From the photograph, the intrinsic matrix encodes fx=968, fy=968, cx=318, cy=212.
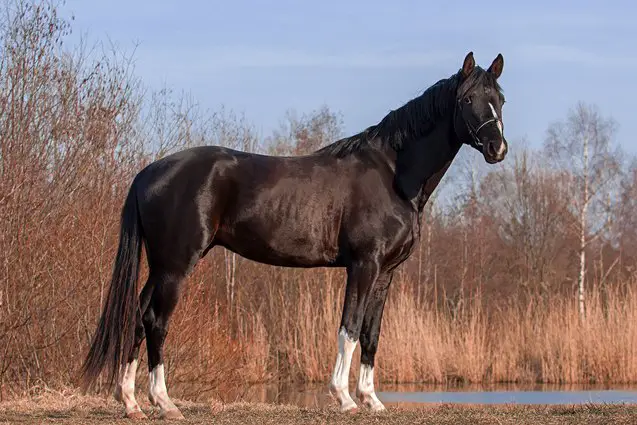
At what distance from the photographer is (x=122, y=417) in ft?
22.3

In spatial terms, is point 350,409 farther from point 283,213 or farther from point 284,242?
point 283,213

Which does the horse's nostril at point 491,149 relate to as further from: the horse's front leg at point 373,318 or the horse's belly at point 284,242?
the horse's belly at point 284,242

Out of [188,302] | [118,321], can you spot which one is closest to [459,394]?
[188,302]

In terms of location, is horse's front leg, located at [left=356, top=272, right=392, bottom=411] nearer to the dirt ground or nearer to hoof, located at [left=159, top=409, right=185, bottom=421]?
the dirt ground

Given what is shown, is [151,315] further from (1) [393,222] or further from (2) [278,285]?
(2) [278,285]

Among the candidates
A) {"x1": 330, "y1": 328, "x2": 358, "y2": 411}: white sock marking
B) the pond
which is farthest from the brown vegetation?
{"x1": 330, "y1": 328, "x2": 358, "y2": 411}: white sock marking

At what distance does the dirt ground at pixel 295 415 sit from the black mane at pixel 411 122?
6.59 ft

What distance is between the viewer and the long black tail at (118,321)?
6.70 meters

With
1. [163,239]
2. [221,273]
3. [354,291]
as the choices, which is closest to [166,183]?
[163,239]

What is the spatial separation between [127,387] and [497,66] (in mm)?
3708

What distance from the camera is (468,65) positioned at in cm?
732

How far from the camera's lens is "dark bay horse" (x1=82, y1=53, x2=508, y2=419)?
6840 millimetres

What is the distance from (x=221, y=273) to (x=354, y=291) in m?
10.2

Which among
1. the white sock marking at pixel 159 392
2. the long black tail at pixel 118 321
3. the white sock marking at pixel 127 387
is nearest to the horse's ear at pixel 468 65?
the long black tail at pixel 118 321
